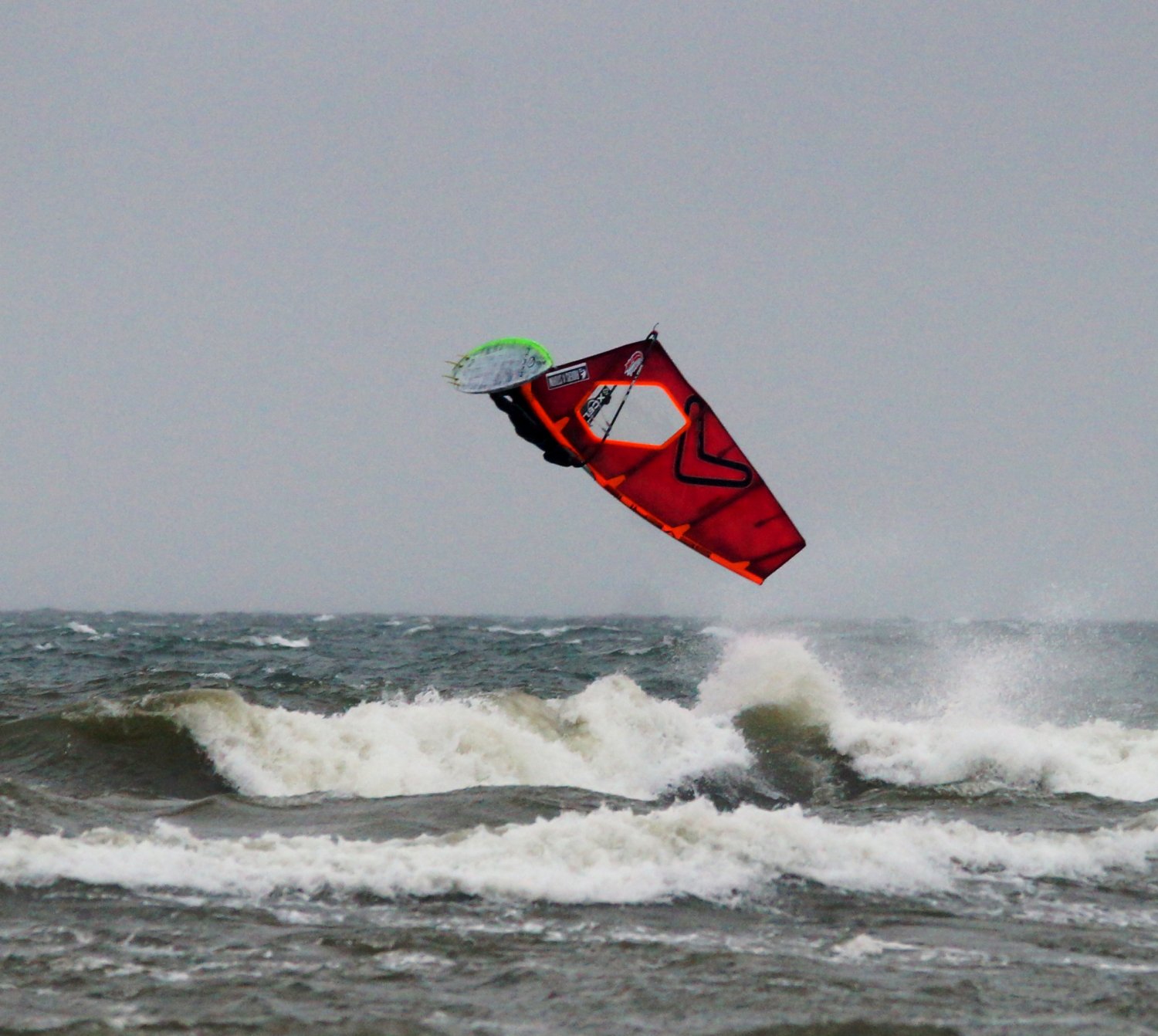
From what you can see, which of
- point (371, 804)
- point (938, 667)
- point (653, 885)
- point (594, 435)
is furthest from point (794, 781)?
point (938, 667)

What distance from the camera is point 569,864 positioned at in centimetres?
747

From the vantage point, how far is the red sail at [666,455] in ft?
40.4

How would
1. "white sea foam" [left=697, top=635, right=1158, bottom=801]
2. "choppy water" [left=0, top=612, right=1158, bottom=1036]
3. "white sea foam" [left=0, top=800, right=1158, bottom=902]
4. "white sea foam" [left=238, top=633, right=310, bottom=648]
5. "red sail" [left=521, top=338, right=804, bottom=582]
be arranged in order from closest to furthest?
"choppy water" [left=0, top=612, right=1158, bottom=1036] → "white sea foam" [left=0, top=800, right=1158, bottom=902] → "red sail" [left=521, top=338, right=804, bottom=582] → "white sea foam" [left=697, top=635, right=1158, bottom=801] → "white sea foam" [left=238, top=633, right=310, bottom=648]

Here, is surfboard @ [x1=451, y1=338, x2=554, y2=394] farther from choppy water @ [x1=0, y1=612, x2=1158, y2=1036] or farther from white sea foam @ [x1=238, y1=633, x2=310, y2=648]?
white sea foam @ [x1=238, y1=633, x2=310, y2=648]

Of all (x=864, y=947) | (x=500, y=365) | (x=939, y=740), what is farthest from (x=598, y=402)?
(x=864, y=947)

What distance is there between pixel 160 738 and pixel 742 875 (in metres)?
6.47

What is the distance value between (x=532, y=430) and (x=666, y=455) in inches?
55.1

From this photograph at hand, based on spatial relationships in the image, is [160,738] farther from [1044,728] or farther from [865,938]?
[1044,728]

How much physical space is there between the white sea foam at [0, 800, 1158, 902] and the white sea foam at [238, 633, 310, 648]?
2014cm

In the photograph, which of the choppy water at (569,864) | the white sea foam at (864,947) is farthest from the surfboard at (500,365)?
the white sea foam at (864,947)

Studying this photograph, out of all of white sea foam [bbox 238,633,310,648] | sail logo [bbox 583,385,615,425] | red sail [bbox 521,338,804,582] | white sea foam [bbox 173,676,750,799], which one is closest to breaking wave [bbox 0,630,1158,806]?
white sea foam [bbox 173,676,750,799]

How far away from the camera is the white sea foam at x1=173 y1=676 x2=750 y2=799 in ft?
38.0

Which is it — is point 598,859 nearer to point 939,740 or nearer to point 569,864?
point 569,864

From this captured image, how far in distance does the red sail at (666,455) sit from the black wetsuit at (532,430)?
0.08 meters
